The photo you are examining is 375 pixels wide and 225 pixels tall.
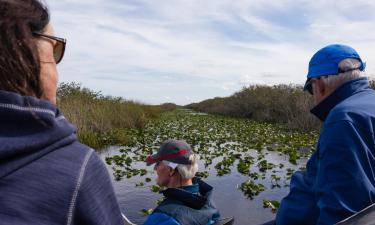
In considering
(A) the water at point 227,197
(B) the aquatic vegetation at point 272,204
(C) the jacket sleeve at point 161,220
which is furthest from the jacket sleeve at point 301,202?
(B) the aquatic vegetation at point 272,204

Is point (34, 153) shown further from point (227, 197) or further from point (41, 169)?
point (227, 197)

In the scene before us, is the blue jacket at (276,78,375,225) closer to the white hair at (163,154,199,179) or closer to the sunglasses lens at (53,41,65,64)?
the white hair at (163,154,199,179)

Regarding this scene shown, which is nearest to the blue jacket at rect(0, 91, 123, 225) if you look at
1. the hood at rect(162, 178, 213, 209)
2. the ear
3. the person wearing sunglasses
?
the person wearing sunglasses

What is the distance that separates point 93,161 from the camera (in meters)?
1.07

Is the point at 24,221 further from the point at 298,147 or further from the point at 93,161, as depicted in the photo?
the point at 298,147

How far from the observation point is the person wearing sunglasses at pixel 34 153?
3.15 feet

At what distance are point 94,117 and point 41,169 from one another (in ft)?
55.1

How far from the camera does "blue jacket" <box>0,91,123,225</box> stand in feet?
3.14

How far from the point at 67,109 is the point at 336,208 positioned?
13795mm

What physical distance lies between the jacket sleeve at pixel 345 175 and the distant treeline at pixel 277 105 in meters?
17.4

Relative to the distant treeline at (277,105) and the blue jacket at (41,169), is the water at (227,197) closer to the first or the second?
the blue jacket at (41,169)

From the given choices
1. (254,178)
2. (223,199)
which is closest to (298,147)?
(254,178)

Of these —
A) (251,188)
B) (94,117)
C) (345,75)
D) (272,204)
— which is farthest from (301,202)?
(94,117)

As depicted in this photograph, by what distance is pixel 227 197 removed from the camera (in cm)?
784
